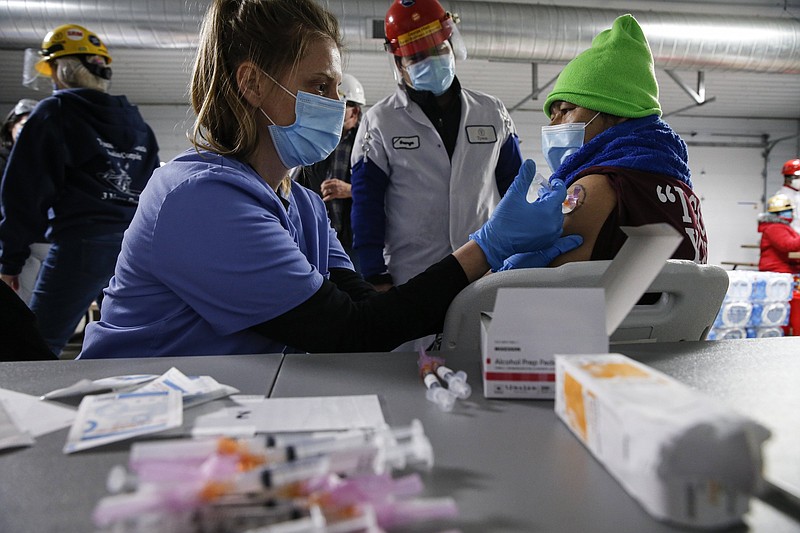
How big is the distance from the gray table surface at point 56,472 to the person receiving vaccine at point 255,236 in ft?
0.59

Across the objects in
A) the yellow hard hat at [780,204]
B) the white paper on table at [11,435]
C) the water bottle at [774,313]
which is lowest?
the water bottle at [774,313]

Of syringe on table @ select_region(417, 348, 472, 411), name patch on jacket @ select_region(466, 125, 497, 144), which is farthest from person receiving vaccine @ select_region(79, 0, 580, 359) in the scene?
name patch on jacket @ select_region(466, 125, 497, 144)

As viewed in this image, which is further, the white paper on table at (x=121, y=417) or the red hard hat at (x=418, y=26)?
the red hard hat at (x=418, y=26)

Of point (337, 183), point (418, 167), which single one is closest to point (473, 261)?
point (418, 167)

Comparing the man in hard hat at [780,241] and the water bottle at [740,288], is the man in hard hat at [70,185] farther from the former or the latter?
the man in hard hat at [780,241]

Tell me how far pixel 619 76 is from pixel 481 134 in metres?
0.87

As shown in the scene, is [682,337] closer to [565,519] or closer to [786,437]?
[786,437]

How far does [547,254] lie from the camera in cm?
109

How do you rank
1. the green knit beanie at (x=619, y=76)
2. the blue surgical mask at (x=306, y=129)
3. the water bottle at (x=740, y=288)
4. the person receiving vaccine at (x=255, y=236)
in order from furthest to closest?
the water bottle at (x=740, y=288) → the green knit beanie at (x=619, y=76) → the blue surgical mask at (x=306, y=129) → the person receiving vaccine at (x=255, y=236)

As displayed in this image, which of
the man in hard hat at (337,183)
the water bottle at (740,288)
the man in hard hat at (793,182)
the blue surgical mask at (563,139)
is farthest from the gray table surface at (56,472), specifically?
the man in hard hat at (793,182)

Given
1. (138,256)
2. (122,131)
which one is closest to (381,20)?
(122,131)

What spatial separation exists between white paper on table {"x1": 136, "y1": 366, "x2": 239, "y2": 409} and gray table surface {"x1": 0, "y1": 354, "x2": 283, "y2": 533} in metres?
0.02

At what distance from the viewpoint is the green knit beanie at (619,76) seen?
1282mm

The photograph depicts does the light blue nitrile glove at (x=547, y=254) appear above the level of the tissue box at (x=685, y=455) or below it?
below
